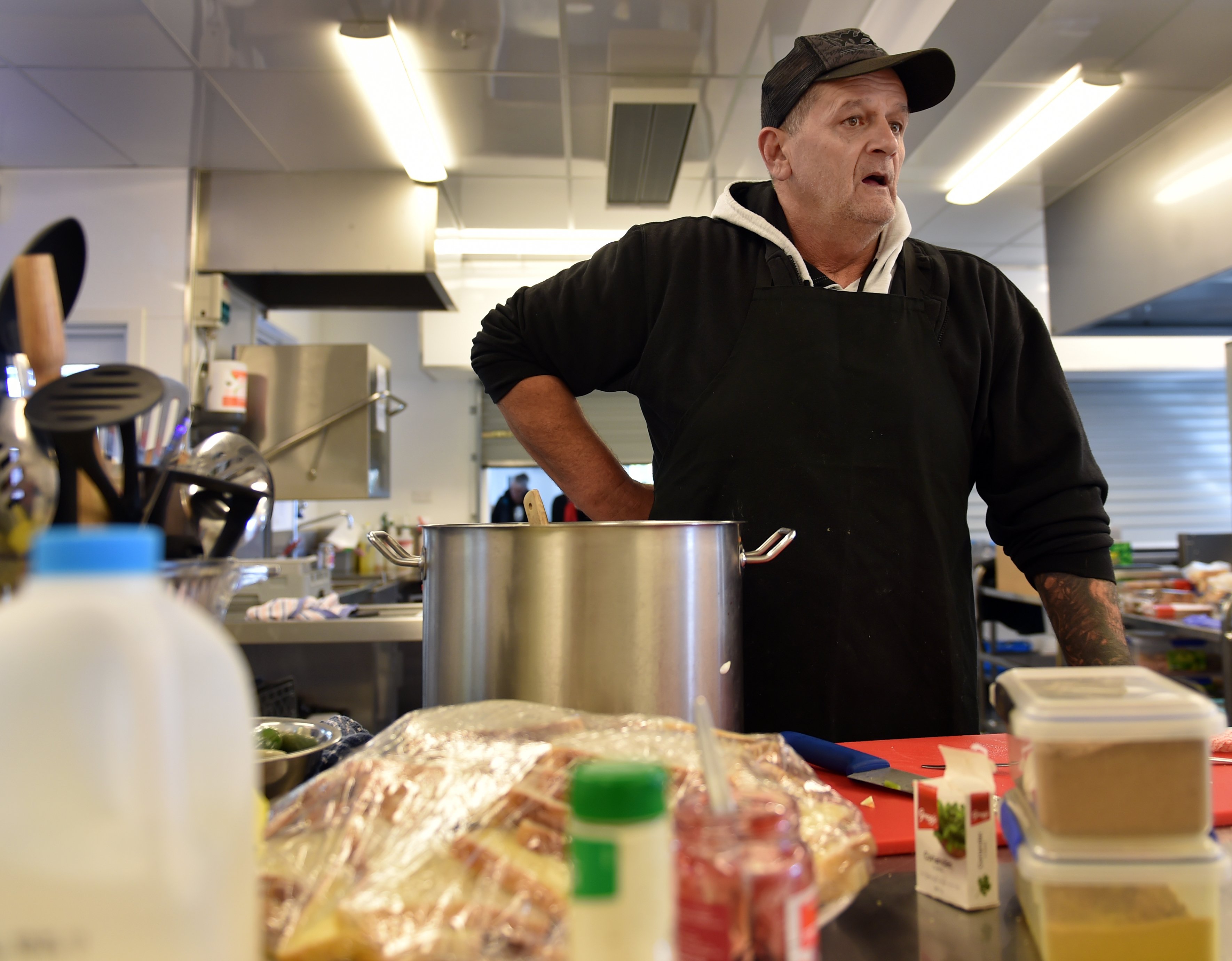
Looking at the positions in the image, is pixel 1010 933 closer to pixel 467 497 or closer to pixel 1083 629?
pixel 1083 629

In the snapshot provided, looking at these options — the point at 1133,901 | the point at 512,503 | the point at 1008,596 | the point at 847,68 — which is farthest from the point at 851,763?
the point at 512,503

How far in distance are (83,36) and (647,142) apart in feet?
5.92

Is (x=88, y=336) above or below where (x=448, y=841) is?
above

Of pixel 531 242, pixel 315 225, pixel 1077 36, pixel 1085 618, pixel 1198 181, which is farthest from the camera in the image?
pixel 531 242

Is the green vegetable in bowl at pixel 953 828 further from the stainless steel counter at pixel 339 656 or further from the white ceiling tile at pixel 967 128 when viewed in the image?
the white ceiling tile at pixel 967 128

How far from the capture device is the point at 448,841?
0.45 metres

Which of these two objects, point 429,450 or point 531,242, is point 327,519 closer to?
point 531,242

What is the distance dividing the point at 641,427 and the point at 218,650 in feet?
18.2

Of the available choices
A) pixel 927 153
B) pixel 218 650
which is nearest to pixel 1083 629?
pixel 218 650

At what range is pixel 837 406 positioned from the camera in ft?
3.72

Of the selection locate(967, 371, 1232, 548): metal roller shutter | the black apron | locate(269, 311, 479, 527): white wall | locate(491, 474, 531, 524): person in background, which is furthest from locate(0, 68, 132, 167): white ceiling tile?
locate(967, 371, 1232, 548): metal roller shutter

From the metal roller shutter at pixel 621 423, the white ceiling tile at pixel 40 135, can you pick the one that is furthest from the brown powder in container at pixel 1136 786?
the metal roller shutter at pixel 621 423

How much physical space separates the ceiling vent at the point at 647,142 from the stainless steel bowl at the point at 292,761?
263cm

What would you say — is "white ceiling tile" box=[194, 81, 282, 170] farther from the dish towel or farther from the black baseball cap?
the black baseball cap
